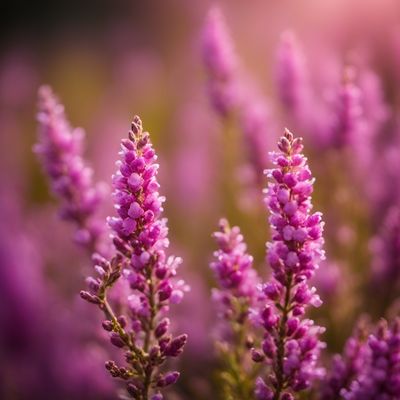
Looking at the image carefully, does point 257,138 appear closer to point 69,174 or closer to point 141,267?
point 69,174

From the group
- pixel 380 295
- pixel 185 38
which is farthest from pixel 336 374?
pixel 185 38

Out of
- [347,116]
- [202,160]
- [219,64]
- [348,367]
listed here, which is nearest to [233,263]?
[348,367]

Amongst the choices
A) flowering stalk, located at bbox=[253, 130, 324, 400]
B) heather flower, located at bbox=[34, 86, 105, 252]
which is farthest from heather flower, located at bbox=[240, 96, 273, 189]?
flowering stalk, located at bbox=[253, 130, 324, 400]

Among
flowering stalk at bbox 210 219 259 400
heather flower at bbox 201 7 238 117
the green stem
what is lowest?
the green stem

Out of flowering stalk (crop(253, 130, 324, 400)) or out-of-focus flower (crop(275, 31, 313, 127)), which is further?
out-of-focus flower (crop(275, 31, 313, 127))

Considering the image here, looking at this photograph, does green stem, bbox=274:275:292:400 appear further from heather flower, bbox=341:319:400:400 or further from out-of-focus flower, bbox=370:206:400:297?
out-of-focus flower, bbox=370:206:400:297

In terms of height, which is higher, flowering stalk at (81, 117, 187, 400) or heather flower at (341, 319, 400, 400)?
flowering stalk at (81, 117, 187, 400)

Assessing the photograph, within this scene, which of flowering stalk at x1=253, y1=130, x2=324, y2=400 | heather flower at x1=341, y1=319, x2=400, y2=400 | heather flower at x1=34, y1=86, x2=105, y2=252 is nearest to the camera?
heather flower at x1=341, y1=319, x2=400, y2=400
